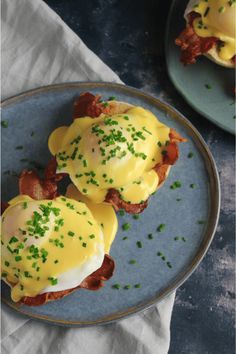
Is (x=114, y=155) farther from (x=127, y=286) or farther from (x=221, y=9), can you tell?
(x=221, y=9)

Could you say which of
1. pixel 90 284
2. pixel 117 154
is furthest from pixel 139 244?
pixel 117 154

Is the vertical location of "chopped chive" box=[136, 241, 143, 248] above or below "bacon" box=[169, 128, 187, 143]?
below

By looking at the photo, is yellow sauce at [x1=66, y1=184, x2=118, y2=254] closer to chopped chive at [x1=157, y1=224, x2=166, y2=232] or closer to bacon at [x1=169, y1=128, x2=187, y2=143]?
chopped chive at [x1=157, y1=224, x2=166, y2=232]

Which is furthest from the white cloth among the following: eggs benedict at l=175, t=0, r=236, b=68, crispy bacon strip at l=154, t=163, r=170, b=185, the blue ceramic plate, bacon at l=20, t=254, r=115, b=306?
bacon at l=20, t=254, r=115, b=306

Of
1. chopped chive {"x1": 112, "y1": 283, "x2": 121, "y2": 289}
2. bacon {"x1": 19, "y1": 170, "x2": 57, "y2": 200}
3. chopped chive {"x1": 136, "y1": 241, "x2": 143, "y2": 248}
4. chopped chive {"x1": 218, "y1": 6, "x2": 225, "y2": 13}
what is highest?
bacon {"x1": 19, "y1": 170, "x2": 57, "y2": 200}

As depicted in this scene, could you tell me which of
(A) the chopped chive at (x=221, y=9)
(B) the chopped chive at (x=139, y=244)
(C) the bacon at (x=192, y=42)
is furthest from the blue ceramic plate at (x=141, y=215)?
(A) the chopped chive at (x=221, y=9)

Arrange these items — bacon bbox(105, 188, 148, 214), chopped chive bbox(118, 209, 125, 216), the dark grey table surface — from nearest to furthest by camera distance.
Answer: bacon bbox(105, 188, 148, 214) < chopped chive bbox(118, 209, 125, 216) < the dark grey table surface

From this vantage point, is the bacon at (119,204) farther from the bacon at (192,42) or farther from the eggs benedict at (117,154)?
the bacon at (192,42)
